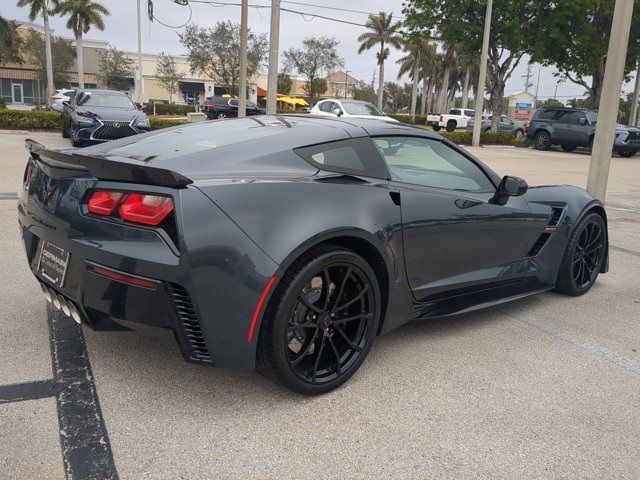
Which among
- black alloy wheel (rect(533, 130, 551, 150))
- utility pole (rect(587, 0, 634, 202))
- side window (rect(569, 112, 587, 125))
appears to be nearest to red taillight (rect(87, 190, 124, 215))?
utility pole (rect(587, 0, 634, 202))

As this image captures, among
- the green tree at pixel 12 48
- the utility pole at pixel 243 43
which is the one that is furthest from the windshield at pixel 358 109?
the green tree at pixel 12 48

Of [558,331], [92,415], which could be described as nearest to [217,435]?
[92,415]

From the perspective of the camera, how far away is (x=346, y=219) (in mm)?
2770

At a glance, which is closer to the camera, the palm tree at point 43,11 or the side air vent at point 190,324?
the side air vent at point 190,324

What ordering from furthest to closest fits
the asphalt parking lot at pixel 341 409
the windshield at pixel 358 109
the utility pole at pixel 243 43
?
the utility pole at pixel 243 43, the windshield at pixel 358 109, the asphalt parking lot at pixel 341 409

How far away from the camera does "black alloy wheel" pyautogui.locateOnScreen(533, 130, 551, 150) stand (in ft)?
80.6

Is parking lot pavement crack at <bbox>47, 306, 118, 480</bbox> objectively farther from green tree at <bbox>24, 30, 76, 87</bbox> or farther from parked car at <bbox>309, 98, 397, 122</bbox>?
green tree at <bbox>24, 30, 76, 87</bbox>

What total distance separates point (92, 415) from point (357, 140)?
1911mm

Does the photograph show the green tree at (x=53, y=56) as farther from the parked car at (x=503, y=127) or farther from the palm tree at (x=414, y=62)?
the parked car at (x=503, y=127)

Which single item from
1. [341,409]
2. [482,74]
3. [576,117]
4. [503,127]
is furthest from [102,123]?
[503,127]

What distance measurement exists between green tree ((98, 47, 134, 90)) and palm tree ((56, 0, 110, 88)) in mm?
6385

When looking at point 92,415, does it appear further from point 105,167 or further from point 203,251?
point 105,167

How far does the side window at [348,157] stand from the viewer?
9.66ft

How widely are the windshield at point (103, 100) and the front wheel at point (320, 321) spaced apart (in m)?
11.9
